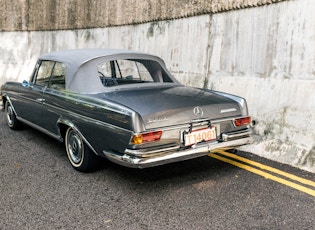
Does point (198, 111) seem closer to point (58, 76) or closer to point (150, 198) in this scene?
point (150, 198)

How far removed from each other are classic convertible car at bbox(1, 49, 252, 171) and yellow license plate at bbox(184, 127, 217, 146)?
0.4 inches

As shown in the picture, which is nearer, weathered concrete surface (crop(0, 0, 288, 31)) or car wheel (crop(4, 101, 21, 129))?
car wheel (crop(4, 101, 21, 129))

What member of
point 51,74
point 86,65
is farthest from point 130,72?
point 51,74

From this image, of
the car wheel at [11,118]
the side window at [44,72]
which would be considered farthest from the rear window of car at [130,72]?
the car wheel at [11,118]

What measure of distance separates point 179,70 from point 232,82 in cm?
159

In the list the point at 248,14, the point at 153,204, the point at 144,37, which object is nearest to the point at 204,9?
the point at 248,14

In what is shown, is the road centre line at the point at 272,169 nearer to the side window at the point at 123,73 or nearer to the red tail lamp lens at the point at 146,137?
the red tail lamp lens at the point at 146,137

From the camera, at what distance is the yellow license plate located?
10.9ft

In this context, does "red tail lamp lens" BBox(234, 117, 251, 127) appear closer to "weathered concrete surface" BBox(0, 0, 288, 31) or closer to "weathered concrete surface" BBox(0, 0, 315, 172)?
"weathered concrete surface" BBox(0, 0, 315, 172)

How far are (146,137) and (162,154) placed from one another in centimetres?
25

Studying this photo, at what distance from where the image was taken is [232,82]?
552cm

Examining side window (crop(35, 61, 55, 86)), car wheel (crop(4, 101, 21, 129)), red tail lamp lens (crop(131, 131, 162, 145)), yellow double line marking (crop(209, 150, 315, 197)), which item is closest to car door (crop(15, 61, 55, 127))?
side window (crop(35, 61, 55, 86))

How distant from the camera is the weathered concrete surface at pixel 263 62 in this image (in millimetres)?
4336

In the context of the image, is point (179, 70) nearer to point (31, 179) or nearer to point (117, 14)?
point (117, 14)
